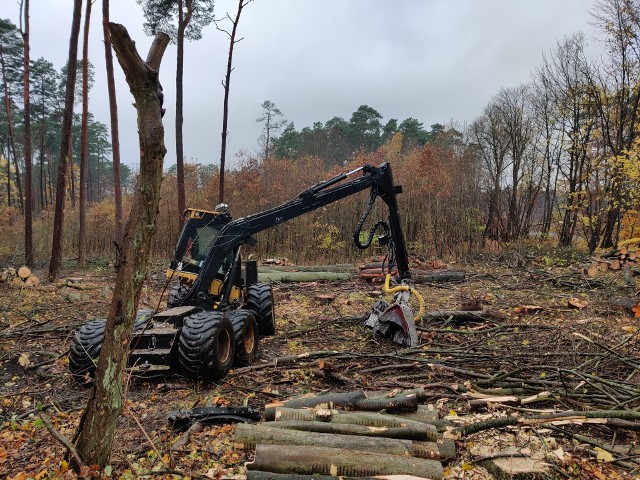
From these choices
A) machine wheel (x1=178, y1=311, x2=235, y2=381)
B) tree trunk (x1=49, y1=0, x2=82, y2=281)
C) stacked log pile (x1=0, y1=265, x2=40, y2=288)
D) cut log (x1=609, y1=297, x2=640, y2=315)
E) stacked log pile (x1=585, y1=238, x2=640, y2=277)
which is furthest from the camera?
tree trunk (x1=49, y1=0, x2=82, y2=281)

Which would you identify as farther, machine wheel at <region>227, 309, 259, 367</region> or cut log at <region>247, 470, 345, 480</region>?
machine wheel at <region>227, 309, 259, 367</region>

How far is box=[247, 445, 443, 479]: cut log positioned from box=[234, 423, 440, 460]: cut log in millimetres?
90

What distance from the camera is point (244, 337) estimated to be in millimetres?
5848

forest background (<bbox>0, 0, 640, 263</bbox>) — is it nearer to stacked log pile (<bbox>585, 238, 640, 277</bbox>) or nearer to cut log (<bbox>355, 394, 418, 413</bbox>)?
stacked log pile (<bbox>585, 238, 640, 277</bbox>)

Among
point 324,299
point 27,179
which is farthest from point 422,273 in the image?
point 27,179

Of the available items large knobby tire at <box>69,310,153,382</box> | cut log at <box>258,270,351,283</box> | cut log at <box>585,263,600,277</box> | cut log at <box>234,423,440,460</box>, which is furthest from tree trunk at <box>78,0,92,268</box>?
cut log at <box>585,263,600,277</box>

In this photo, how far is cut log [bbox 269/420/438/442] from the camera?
3412 mm

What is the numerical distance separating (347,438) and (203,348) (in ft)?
7.12

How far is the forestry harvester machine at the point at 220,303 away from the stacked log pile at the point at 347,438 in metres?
1.57

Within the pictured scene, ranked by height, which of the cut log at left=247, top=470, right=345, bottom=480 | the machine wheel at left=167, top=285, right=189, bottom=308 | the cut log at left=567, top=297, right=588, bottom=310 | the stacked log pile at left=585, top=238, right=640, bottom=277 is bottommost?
the cut log at left=247, top=470, right=345, bottom=480

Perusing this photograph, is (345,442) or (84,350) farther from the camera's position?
(84,350)

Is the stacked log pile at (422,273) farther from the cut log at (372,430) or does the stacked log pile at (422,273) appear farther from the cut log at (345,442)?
the cut log at (345,442)

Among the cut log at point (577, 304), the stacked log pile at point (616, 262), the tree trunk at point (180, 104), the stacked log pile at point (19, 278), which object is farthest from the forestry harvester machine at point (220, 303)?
the tree trunk at point (180, 104)

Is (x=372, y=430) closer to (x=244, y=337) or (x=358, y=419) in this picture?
(x=358, y=419)
